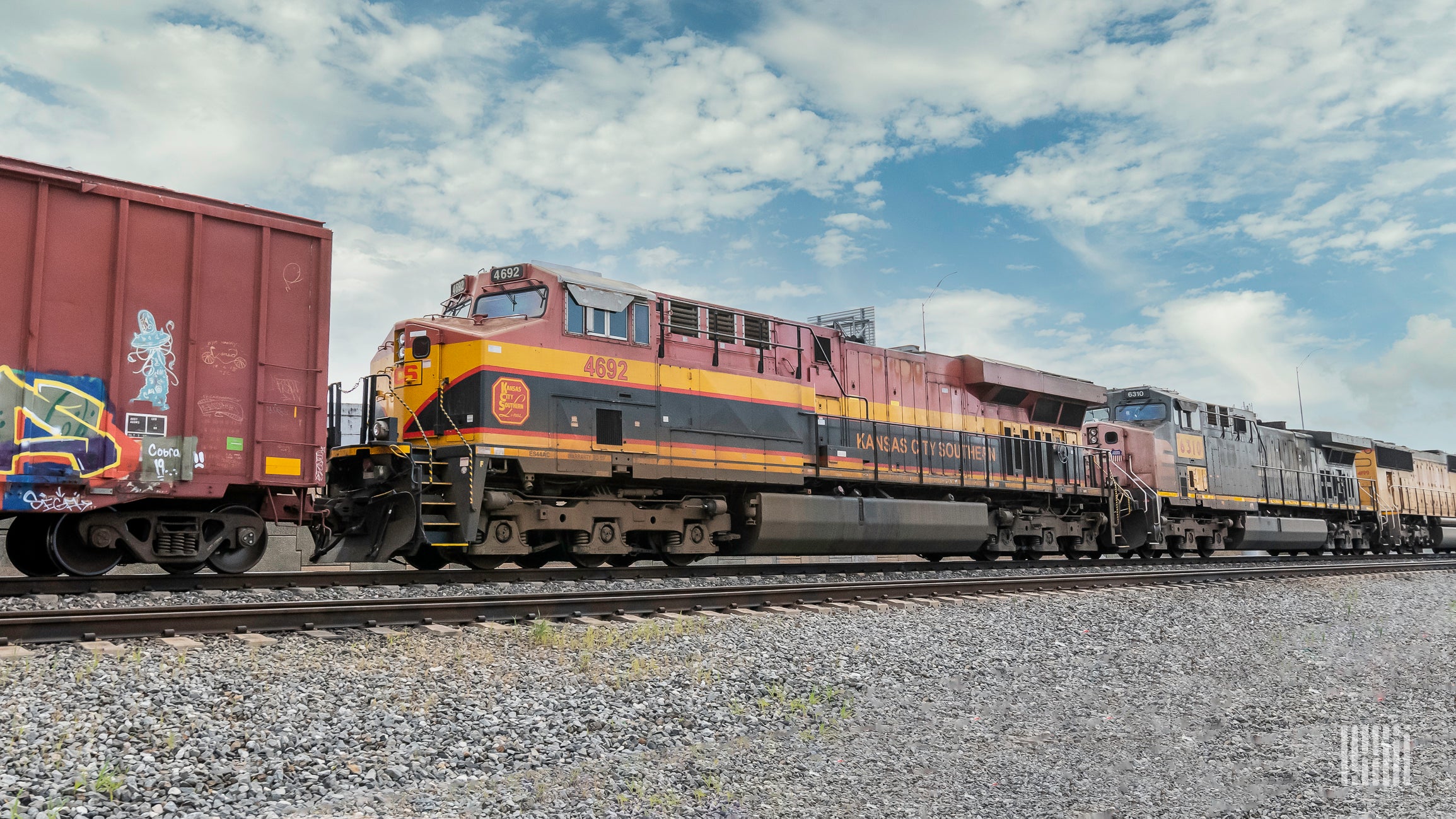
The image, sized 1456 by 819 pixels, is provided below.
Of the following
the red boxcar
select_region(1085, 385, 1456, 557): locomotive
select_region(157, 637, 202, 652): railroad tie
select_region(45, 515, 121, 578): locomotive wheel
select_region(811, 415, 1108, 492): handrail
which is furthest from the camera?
select_region(1085, 385, 1456, 557): locomotive

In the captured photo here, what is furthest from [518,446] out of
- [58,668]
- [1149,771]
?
[1149,771]

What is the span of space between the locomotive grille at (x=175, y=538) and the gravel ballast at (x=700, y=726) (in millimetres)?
2608

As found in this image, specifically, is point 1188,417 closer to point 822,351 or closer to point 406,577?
point 822,351

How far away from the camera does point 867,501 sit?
42.6 ft

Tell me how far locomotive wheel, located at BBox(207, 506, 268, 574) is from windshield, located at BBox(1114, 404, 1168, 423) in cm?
1710

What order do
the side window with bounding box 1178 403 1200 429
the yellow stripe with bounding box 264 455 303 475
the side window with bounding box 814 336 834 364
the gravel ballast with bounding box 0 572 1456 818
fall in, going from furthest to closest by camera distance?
the side window with bounding box 1178 403 1200 429 < the side window with bounding box 814 336 834 364 < the yellow stripe with bounding box 264 455 303 475 < the gravel ballast with bounding box 0 572 1456 818

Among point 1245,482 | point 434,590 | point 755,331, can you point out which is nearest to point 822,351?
point 755,331

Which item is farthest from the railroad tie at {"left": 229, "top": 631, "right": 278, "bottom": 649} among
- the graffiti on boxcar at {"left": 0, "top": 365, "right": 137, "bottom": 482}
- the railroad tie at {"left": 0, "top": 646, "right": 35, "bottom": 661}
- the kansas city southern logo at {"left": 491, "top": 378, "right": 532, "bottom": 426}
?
the kansas city southern logo at {"left": 491, "top": 378, "right": 532, "bottom": 426}

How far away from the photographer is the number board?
10.1 m

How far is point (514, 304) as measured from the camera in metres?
10.1

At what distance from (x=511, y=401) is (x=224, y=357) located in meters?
2.63

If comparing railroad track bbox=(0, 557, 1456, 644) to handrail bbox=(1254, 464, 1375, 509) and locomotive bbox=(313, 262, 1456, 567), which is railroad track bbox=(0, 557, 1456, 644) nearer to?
locomotive bbox=(313, 262, 1456, 567)

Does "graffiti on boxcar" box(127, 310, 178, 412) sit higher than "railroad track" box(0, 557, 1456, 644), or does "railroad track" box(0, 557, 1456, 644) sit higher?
"graffiti on boxcar" box(127, 310, 178, 412)

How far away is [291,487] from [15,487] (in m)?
2.06
